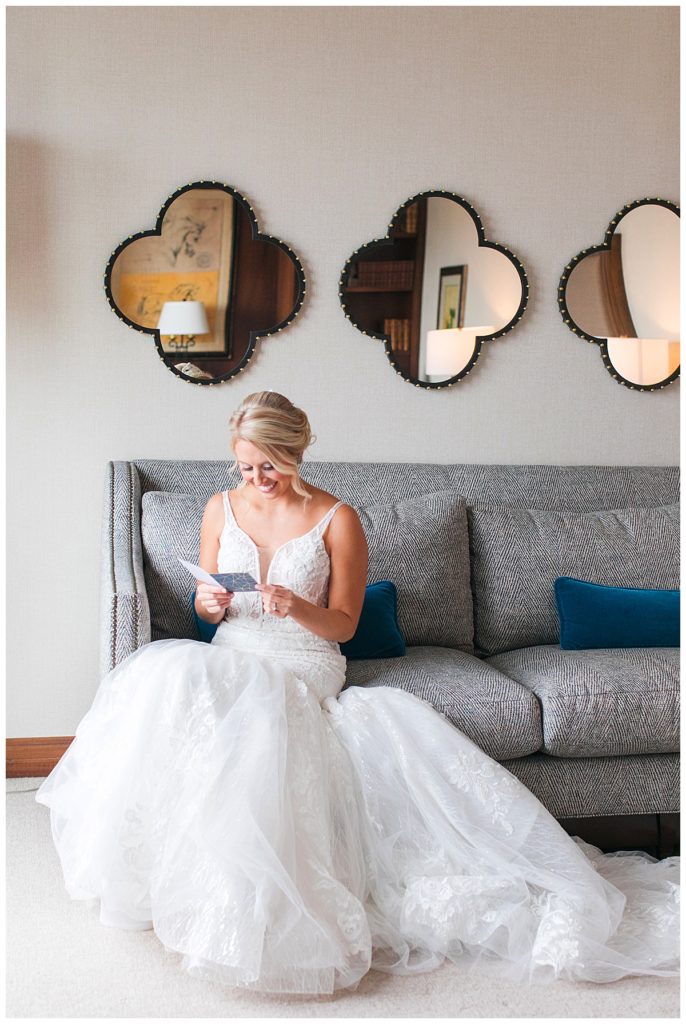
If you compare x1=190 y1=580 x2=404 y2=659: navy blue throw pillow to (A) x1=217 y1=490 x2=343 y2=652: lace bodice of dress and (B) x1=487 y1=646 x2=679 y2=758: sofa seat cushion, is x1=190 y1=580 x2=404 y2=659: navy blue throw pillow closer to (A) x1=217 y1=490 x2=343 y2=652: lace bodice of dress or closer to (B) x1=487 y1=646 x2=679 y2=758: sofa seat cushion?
(A) x1=217 y1=490 x2=343 y2=652: lace bodice of dress

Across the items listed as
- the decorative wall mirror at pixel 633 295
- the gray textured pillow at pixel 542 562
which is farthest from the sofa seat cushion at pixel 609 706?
the decorative wall mirror at pixel 633 295

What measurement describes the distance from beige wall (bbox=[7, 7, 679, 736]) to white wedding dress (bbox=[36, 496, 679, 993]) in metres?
1.23

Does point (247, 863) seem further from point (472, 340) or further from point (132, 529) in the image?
point (472, 340)

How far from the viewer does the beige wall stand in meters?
3.43

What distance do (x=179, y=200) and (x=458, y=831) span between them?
2275mm

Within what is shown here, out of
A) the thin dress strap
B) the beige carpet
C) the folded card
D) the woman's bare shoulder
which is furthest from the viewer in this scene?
the woman's bare shoulder

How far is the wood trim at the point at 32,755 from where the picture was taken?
3.49 meters

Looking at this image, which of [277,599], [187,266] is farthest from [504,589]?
[187,266]

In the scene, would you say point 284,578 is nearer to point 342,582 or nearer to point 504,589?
point 342,582

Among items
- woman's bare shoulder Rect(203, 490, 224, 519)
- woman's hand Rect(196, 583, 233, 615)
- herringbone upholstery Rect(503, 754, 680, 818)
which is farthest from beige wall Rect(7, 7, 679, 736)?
herringbone upholstery Rect(503, 754, 680, 818)

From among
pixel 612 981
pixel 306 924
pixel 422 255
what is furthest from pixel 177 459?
pixel 612 981

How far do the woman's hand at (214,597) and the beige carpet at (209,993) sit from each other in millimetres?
760

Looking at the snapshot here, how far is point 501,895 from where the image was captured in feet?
7.16

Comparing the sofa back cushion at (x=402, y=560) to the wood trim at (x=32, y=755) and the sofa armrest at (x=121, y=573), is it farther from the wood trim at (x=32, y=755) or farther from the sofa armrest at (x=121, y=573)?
the wood trim at (x=32, y=755)
